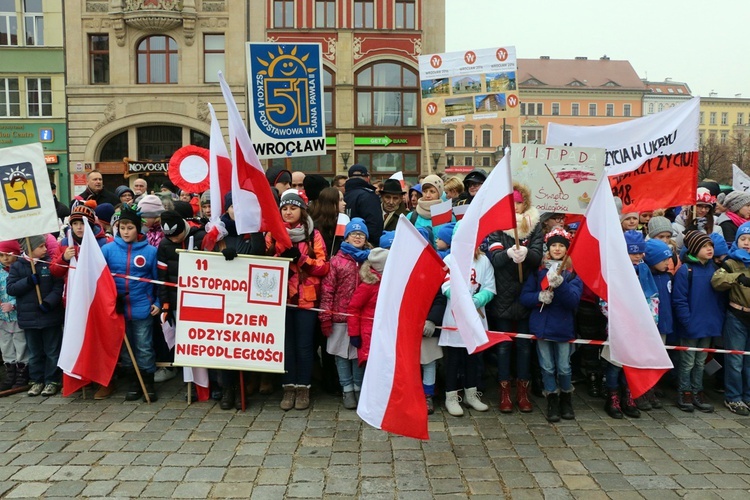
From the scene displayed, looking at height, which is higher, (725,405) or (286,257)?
(286,257)

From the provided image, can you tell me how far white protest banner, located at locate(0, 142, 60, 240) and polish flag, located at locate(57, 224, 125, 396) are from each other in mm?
668

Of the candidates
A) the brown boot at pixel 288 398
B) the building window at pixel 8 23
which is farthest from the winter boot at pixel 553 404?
the building window at pixel 8 23

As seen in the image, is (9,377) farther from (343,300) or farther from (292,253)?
(343,300)

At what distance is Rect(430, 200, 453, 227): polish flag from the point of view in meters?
6.30

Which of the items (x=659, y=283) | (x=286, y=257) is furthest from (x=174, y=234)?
(x=659, y=283)

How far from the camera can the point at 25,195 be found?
6293 mm

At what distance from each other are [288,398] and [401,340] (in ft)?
6.69

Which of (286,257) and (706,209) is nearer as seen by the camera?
(286,257)

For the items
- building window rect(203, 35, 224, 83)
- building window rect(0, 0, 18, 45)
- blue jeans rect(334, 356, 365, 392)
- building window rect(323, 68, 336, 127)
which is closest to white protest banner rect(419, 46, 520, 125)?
blue jeans rect(334, 356, 365, 392)

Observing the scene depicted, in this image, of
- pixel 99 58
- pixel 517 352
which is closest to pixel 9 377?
pixel 517 352

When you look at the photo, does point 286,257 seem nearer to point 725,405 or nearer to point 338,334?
point 338,334

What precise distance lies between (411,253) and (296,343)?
2087mm

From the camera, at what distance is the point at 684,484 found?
4297 millimetres

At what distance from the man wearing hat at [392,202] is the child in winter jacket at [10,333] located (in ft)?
12.8
